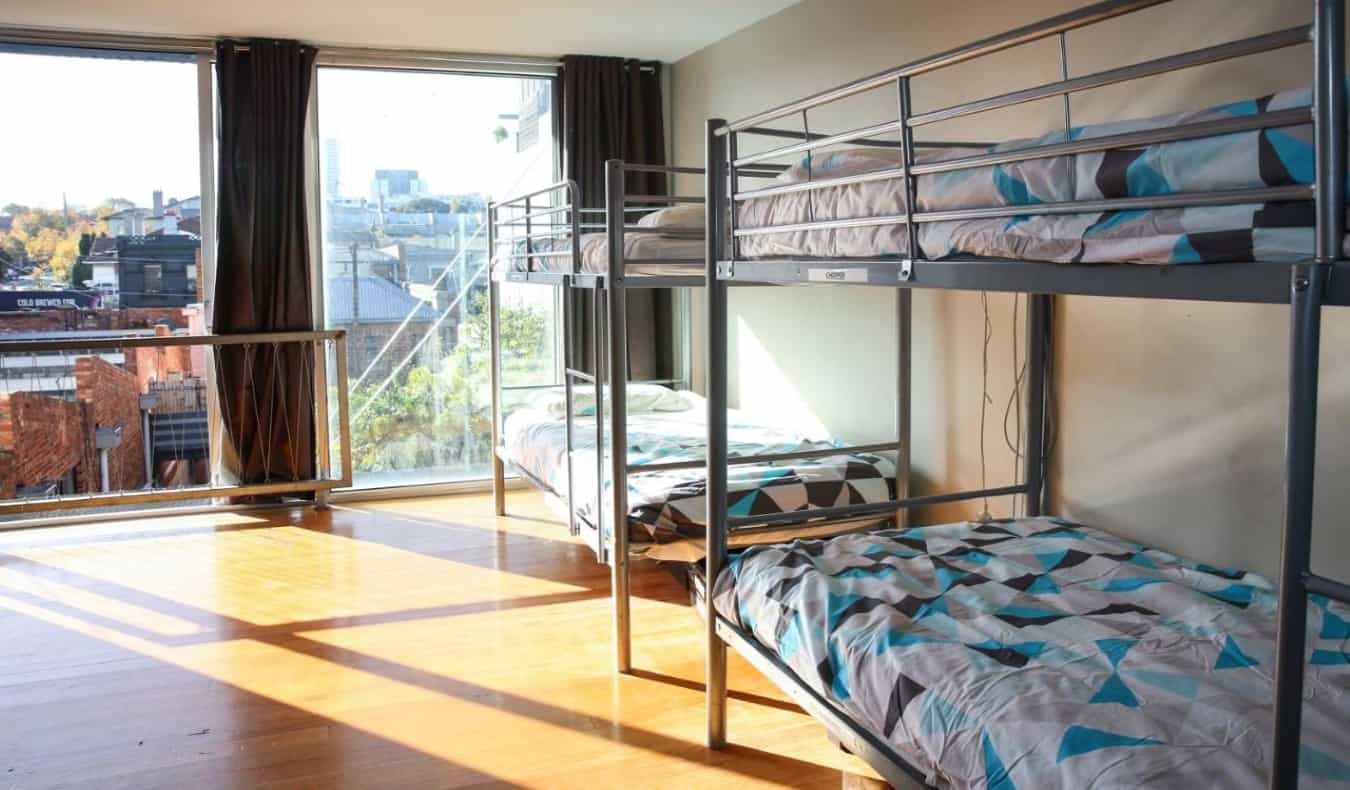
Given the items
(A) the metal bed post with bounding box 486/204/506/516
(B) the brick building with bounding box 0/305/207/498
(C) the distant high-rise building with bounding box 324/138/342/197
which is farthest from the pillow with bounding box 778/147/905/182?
(B) the brick building with bounding box 0/305/207/498

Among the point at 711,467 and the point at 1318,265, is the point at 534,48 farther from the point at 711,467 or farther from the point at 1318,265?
the point at 1318,265

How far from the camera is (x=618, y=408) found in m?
2.95

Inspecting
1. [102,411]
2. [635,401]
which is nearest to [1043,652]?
[635,401]

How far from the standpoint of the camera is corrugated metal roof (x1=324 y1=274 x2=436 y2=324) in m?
5.15

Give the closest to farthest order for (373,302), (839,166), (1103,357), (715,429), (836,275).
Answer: (836,275), (839,166), (715,429), (1103,357), (373,302)

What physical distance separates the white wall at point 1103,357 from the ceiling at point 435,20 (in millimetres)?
506

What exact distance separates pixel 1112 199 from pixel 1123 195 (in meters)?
0.01

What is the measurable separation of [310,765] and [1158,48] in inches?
96.9

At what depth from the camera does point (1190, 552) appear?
2.51m

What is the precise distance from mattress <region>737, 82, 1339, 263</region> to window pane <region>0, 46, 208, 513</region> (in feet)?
12.5

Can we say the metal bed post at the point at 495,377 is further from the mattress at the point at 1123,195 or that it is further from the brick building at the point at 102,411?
the mattress at the point at 1123,195

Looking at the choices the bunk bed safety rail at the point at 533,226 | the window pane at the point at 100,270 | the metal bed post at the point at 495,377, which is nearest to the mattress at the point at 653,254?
the bunk bed safety rail at the point at 533,226

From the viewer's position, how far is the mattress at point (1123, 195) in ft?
3.78

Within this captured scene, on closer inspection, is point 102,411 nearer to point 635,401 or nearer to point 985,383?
point 635,401
